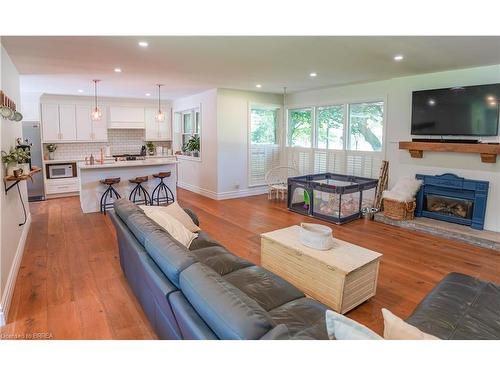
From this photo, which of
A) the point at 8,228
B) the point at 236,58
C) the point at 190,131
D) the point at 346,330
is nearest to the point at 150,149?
the point at 190,131

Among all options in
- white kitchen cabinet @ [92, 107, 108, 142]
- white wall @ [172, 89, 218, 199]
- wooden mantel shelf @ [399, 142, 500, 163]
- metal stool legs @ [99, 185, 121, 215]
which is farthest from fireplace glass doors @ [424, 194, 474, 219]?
white kitchen cabinet @ [92, 107, 108, 142]

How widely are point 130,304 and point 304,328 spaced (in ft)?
5.56

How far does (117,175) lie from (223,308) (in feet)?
18.1

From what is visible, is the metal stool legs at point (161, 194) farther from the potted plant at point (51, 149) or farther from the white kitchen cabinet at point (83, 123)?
the potted plant at point (51, 149)

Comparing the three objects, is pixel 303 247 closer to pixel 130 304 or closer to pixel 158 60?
pixel 130 304

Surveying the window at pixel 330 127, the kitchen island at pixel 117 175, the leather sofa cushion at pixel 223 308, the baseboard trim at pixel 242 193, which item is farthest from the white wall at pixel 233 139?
the leather sofa cushion at pixel 223 308

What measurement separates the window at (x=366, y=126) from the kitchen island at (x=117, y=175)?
376 cm

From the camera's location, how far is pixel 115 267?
3.59m

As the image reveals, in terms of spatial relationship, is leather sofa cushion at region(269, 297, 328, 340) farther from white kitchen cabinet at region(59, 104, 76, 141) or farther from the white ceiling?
white kitchen cabinet at region(59, 104, 76, 141)

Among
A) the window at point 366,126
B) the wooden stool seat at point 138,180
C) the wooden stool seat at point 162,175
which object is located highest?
the window at point 366,126

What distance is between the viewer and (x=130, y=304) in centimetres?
281

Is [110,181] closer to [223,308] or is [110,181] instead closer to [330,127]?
[330,127]

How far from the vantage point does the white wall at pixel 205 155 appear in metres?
7.11

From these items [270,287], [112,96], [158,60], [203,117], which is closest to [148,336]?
[270,287]
